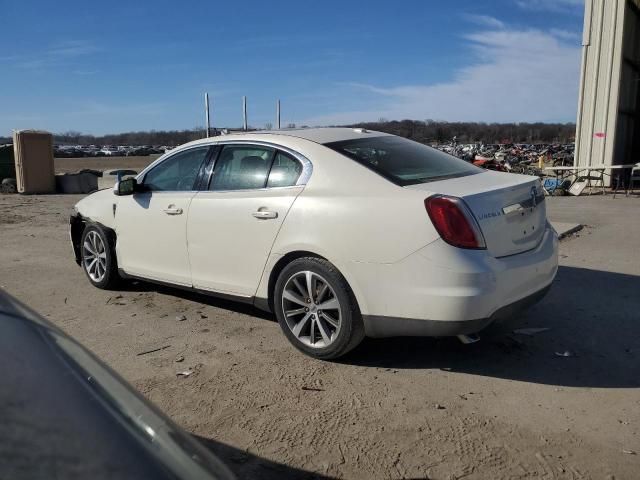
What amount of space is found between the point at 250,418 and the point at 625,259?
232 inches

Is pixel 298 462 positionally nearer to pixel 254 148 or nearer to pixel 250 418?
pixel 250 418

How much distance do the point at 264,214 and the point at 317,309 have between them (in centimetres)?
81

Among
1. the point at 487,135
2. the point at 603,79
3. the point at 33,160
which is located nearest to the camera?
the point at 603,79

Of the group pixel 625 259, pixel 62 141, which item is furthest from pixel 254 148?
pixel 62 141

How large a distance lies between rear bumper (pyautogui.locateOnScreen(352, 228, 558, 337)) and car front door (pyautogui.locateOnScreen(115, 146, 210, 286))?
6.19ft

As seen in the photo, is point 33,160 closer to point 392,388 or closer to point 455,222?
point 392,388

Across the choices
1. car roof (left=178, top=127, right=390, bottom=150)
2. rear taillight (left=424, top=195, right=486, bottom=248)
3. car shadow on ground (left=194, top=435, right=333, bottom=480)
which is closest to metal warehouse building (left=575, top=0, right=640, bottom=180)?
car roof (left=178, top=127, right=390, bottom=150)

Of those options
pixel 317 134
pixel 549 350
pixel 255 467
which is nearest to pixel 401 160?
pixel 317 134

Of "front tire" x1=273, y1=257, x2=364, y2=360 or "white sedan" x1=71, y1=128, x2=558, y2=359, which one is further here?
"front tire" x1=273, y1=257, x2=364, y2=360

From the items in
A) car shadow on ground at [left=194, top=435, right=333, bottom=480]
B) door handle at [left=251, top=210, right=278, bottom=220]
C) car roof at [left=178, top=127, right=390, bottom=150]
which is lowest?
car shadow on ground at [left=194, top=435, right=333, bottom=480]

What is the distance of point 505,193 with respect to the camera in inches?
151

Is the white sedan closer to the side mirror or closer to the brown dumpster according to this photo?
the side mirror

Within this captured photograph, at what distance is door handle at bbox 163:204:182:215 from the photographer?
16.4 feet

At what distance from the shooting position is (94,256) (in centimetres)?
611
